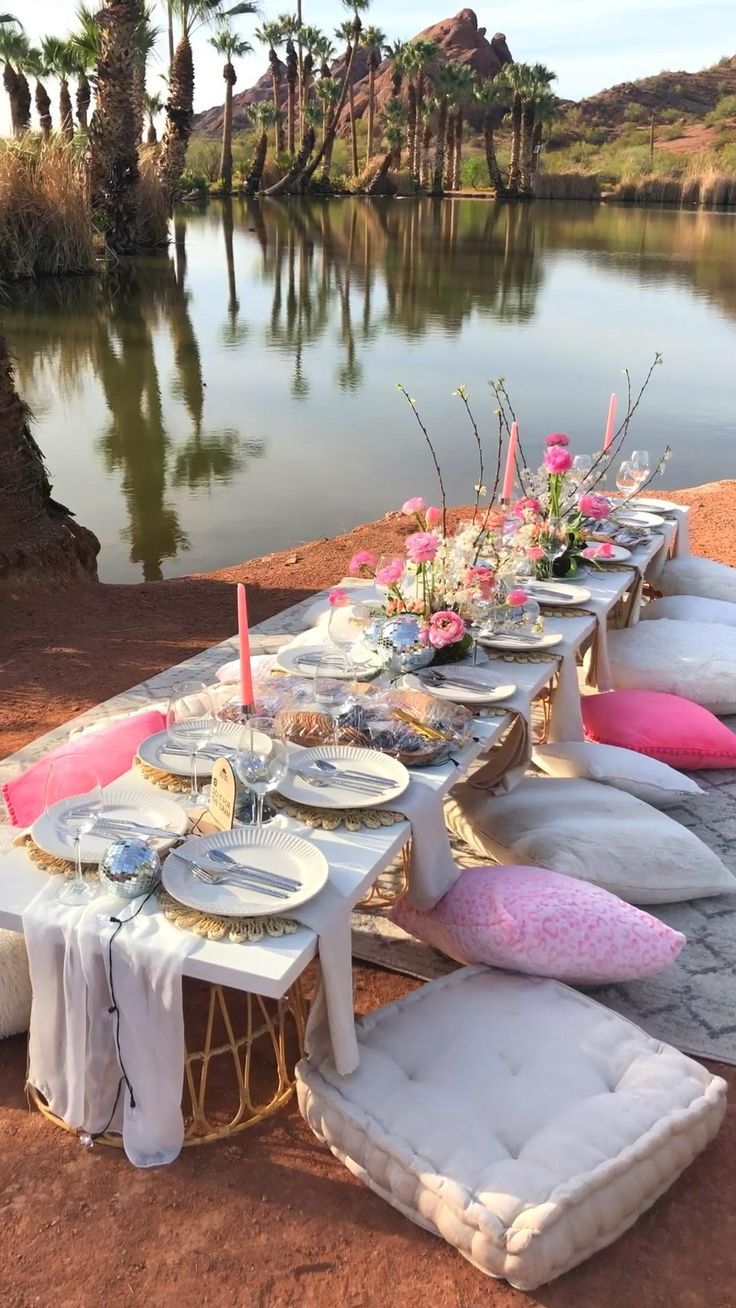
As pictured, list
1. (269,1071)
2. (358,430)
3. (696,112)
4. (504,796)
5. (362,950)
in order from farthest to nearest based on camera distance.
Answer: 1. (696,112)
2. (358,430)
3. (504,796)
4. (362,950)
5. (269,1071)

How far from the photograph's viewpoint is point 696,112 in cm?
9225

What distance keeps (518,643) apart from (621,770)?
25.7 inches

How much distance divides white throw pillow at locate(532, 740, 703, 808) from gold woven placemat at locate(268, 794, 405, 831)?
4.86 ft

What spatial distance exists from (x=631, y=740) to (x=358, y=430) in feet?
32.2

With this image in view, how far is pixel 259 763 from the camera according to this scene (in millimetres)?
2582

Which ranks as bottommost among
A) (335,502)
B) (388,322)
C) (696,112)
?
(335,502)

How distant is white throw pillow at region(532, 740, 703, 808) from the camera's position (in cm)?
391

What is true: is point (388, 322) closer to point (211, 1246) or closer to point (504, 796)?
point (504, 796)

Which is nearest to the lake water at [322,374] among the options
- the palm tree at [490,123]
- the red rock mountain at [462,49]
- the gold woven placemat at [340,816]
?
the gold woven placemat at [340,816]

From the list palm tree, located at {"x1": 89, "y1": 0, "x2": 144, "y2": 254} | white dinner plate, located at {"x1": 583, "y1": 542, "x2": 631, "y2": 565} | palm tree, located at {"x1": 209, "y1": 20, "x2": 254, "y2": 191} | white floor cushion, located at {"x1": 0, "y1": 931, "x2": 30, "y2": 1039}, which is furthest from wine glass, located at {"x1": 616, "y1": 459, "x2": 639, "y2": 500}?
palm tree, located at {"x1": 209, "y1": 20, "x2": 254, "y2": 191}

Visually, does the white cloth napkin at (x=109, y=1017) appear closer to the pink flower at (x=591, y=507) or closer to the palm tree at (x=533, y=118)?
the pink flower at (x=591, y=507)

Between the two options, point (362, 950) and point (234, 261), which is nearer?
point (362, 950)

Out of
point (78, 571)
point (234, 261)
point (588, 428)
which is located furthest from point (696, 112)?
point (78, 571)

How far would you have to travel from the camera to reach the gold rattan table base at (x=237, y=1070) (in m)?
A: 2.50
